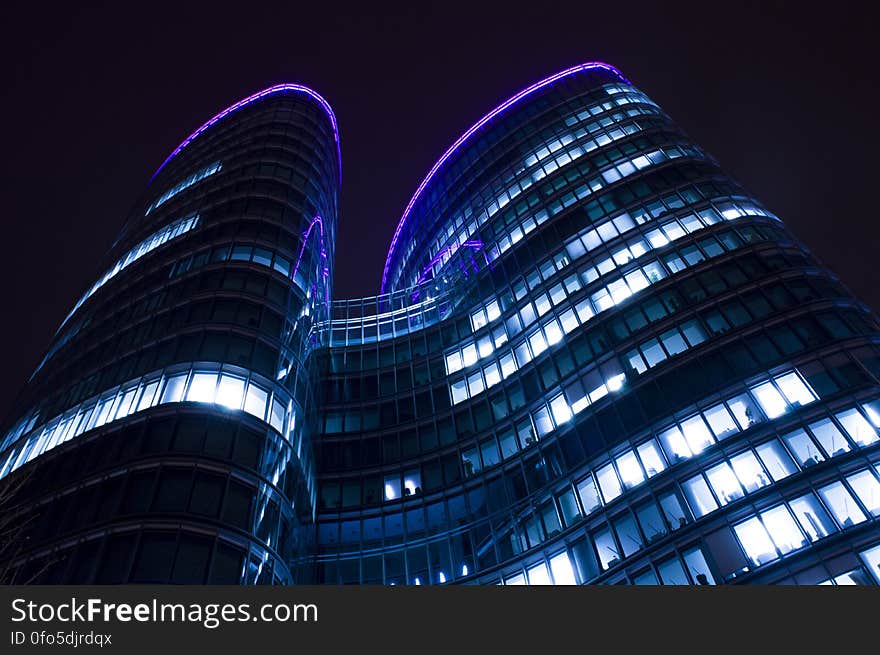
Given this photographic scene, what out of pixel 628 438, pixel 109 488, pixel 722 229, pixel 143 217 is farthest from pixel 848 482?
pixel 143 217

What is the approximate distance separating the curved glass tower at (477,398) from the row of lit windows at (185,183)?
338mm

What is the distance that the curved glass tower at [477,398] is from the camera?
24797mm

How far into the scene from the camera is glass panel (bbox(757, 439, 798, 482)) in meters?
26.4

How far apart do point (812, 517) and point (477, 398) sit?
21310 mm

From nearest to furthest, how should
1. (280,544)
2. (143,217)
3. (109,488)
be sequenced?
(109,488), (280,544), (143,217)

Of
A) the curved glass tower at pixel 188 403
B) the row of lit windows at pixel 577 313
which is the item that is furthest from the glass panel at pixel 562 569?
the row of lit windows at pixel 577 313

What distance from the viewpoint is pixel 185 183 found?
2176 inches

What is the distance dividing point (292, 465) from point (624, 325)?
20173mm

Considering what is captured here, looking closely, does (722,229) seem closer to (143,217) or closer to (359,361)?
(359,361)

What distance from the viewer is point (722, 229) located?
40375mm

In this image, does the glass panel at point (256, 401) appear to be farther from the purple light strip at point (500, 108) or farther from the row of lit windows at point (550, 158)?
the purple light strip at point (500, 108)

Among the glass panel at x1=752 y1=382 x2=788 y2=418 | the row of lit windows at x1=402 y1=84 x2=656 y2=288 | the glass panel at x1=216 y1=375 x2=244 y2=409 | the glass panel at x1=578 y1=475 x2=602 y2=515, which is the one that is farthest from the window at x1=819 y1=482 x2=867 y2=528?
the row of lit windows at x1=402 y1=84 x2=656 y2=288

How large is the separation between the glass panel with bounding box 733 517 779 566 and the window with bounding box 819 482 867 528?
2.58 metres

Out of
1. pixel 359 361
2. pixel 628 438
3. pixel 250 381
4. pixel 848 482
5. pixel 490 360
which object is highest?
pixel 359 361
